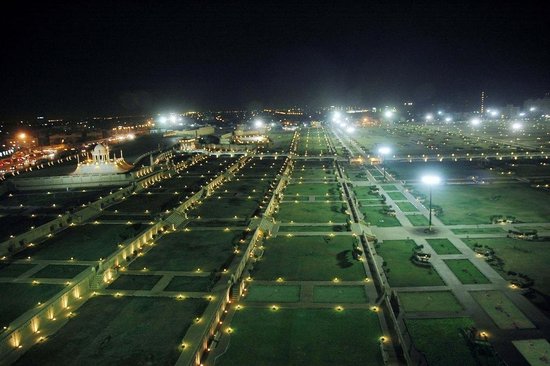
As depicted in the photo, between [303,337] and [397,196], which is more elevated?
[397,196]

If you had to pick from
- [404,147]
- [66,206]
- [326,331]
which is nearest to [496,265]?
[326,331]

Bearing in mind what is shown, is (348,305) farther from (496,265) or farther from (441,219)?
(441,219)

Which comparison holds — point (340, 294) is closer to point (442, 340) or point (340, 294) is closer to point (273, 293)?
point (273, 293)

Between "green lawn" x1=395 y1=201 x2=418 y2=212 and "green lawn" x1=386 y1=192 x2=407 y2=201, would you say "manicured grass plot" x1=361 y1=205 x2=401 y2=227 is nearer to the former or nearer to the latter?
"green lawn" x1=395 y1=201 x2=418 y2=212

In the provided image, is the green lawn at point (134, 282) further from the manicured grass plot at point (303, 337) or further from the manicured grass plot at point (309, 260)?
the manicured grass plot at point (303, 337)

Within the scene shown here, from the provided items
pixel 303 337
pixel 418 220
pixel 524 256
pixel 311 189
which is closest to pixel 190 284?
pixel 303 337

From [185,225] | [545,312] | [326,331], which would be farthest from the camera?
[185,225]

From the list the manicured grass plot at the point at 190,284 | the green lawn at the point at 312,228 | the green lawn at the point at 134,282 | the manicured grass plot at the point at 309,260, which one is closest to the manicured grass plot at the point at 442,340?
the manicured grass plot at the point at 309,260
